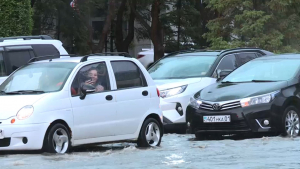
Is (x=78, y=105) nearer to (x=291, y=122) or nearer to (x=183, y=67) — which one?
(x=291, y=122)

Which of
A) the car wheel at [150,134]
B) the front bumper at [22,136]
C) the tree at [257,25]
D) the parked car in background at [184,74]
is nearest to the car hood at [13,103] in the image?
the front bumper at [22,136]

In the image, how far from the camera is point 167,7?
34688 mm

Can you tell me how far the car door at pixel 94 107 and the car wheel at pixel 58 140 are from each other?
0.58ft

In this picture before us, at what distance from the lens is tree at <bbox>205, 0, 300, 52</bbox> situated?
27.4 metres

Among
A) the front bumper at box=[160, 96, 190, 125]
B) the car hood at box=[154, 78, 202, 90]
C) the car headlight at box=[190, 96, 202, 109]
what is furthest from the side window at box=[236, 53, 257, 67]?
the car headlight at box=[190, 96, 202, 109]

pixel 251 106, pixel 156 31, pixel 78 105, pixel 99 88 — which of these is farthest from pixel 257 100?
pixel 156 31

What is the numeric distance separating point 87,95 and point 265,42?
57.9 ft

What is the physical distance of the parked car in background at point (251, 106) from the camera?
496 inches

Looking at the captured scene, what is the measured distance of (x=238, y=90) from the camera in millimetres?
13039

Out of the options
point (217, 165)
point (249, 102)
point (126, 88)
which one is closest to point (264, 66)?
point (249, 102)

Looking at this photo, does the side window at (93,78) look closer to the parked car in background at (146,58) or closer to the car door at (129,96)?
the car door at (129,96)

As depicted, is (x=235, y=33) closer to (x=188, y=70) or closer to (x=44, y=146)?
(x=188, y=70)

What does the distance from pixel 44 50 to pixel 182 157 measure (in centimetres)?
620

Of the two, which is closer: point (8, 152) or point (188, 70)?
point (8, 152)
